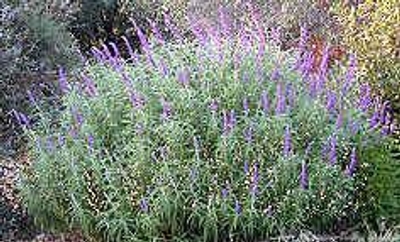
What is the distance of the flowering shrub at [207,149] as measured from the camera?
4633mm

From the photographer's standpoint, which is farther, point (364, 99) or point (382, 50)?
point (382, 50)

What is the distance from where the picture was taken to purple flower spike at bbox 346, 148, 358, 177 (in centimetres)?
463

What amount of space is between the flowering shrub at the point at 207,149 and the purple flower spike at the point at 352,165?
14mm

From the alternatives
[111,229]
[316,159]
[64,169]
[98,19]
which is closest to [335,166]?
[316,159]

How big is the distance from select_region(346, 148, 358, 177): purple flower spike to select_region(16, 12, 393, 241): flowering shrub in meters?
0.01

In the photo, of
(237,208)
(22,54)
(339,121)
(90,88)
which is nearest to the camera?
(237,208)

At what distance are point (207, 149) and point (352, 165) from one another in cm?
90

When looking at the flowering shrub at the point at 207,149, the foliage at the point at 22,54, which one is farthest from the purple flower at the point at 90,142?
the foliage at the point at 22,54

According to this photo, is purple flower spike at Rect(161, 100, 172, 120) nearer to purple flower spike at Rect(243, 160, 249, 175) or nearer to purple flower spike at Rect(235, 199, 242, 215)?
purple flower spike at Rect(243, 160, 249, 175)

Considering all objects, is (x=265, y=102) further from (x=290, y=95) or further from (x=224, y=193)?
(x=224, y=193)

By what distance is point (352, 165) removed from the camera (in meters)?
4.65

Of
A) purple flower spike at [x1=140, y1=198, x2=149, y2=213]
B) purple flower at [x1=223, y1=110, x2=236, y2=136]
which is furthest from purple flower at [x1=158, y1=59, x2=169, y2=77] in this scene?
purple flower spike at [x1=140, y1=198, x2=149, y2=213]

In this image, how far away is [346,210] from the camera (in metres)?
4.94

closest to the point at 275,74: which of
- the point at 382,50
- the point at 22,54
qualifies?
the point at 382,50
